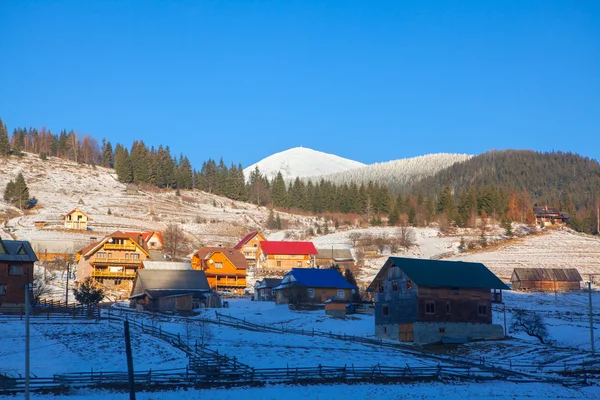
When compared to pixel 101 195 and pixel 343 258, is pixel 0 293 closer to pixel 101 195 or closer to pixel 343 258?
pixel 343 258

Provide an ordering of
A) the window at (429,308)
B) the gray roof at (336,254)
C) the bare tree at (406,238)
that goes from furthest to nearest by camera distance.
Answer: the bare tree at (406,238), the gray roof at (336,254), the window at (429,308)

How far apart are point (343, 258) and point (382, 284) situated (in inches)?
2105

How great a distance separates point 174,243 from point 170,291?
1761 inches

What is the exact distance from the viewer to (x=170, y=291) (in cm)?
8538

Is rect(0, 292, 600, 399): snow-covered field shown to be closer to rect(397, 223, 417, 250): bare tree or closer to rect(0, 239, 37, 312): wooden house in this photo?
rect(0, 239, 37, 312): wooden house

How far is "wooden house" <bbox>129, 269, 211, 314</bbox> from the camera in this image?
82250mm

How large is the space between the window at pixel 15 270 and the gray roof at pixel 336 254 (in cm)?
Result: 5964

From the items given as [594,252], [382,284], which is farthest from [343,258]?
[382,284]

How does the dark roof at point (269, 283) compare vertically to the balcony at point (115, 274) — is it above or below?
below

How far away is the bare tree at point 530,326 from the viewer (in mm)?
63406

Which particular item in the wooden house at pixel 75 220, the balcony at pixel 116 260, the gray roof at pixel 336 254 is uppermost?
the wooden house at pixel 75 220

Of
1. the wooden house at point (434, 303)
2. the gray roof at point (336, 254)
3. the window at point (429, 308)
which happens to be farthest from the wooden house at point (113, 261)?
the window at point (429, 308)

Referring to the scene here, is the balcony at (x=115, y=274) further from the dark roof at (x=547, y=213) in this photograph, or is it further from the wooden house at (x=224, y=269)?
the dark roof at (x=547, y=213)

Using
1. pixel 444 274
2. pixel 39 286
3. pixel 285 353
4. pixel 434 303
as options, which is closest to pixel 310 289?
pixel 444 274
